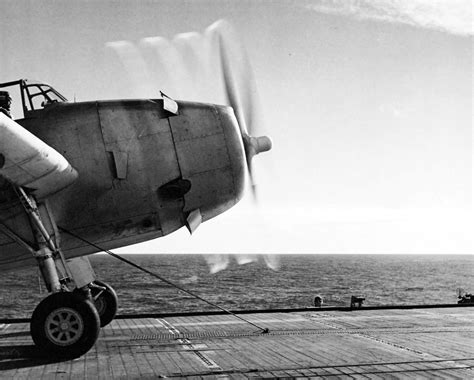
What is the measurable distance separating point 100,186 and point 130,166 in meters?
0.73

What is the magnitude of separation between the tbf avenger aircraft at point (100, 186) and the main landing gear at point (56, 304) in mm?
19

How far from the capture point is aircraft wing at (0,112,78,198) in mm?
9172

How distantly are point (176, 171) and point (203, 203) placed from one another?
3.08ft

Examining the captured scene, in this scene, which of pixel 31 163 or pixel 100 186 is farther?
pixel 100 186

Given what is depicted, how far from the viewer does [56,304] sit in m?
10.2

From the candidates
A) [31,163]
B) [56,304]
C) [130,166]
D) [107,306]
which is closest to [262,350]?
[56,304]

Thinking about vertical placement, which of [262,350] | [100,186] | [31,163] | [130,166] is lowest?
[262,350]

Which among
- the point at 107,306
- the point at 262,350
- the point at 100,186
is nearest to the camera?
the point at 100,186

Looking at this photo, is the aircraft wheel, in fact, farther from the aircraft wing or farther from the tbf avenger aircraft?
the aircraft wing

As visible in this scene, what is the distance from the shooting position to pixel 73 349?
10.1m

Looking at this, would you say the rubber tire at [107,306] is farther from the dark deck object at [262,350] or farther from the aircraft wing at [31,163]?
the aircraft wing at [31,163]

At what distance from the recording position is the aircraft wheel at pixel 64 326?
10.1m

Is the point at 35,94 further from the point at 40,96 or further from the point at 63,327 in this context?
the point at 63,327

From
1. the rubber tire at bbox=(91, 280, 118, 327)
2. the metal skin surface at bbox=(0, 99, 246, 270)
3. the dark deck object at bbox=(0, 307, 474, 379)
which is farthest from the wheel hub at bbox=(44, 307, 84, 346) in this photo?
the rubber tire at bbox=(91, 280, 118, 327)
